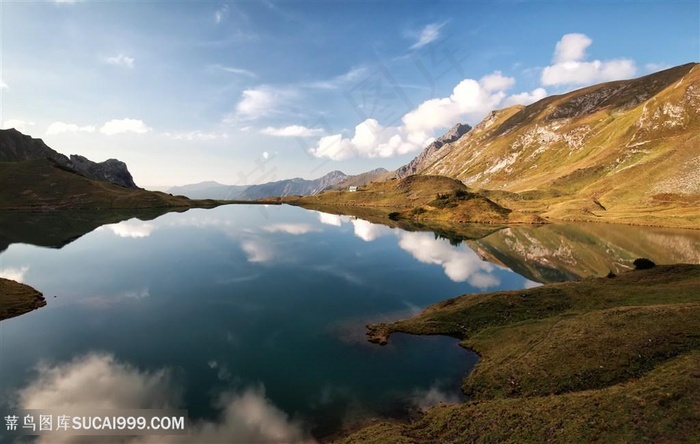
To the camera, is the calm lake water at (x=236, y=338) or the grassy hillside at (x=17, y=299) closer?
the calm lake water at (x=236, y=338)

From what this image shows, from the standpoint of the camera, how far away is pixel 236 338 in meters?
48.9

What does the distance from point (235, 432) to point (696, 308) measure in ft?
149

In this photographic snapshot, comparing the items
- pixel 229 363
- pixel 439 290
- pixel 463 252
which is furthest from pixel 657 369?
pixel 463 252

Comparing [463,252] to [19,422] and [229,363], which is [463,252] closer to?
[229,363]

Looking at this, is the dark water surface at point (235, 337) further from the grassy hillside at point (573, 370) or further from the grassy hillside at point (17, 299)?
the grassy hillside at point (573, 370)

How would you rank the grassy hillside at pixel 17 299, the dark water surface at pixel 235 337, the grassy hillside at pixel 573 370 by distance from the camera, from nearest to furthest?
the grassy hillside at pixel 573 370
the dark water surface at pixel 235 337
the grassy hillside at pixel 17 299

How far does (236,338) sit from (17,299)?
44402 millimetres

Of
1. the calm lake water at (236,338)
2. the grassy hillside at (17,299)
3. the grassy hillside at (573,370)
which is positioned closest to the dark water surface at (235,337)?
the calm lake water at (236,338)

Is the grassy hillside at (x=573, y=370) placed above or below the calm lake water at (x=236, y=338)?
above

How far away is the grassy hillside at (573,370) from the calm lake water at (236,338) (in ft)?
Answer: 12.3

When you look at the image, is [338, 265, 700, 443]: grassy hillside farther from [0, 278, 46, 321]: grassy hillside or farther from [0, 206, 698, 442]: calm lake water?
[0, 278, 46, 321]: grassy hillside

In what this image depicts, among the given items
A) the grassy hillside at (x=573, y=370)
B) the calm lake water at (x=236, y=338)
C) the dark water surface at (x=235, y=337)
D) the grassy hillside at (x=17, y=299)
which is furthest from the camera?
the grassy hillside at (x=17, y=299)

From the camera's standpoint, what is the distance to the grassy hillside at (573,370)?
69.8 ft

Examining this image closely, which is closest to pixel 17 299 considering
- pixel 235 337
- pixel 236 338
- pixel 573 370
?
pixel 235 337
